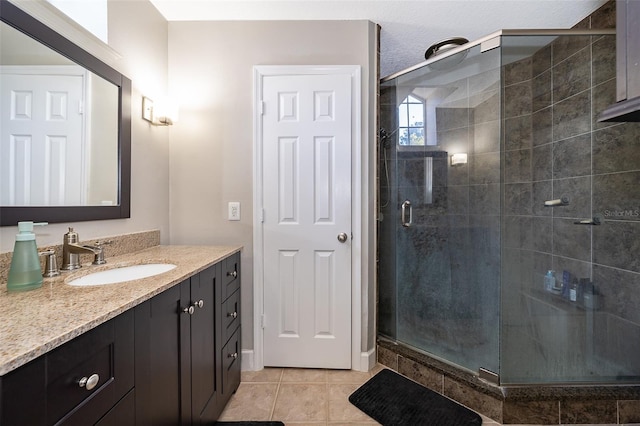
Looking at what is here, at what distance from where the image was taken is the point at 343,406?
1478 millimetres

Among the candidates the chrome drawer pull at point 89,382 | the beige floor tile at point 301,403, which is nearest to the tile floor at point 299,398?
the beige floor tile at point 301,403

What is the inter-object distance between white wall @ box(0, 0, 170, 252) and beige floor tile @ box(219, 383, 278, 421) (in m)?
1.09

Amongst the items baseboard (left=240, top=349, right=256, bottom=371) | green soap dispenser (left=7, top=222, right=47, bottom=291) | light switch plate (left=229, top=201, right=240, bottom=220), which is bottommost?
baseboard (left=240, top=349, right=256, bottom=371)

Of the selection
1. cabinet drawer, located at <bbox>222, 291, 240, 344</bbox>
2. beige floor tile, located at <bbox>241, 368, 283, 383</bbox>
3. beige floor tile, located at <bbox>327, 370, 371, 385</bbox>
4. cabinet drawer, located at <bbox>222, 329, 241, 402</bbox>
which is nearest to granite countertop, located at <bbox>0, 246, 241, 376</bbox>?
cabinet drawer, located at <bbox>222, 291, 240, 344</bbox>

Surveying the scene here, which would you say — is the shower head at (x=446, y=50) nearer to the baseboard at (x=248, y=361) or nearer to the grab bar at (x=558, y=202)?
the grab bar at (x=558, y=202)

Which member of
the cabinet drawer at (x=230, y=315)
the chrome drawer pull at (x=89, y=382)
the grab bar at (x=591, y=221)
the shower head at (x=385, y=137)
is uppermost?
the shower head at (x=385, y=137)

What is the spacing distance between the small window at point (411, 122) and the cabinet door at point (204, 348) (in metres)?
1.61

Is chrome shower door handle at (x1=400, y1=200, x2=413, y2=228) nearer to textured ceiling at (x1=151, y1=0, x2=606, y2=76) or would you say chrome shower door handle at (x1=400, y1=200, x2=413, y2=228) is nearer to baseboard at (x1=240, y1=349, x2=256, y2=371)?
textured ceiling at (x1=151, y1=0, x2=606, y2=76)

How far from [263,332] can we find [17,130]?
1586 millimetres

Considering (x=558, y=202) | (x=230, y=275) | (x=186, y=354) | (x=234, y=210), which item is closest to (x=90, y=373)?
(x=186, y=354)

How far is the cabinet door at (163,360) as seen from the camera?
31.4 inches

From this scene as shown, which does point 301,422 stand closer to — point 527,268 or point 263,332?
point 263,332

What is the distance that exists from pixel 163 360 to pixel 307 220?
1.10m

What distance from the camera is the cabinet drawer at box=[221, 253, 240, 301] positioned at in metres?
1.42
